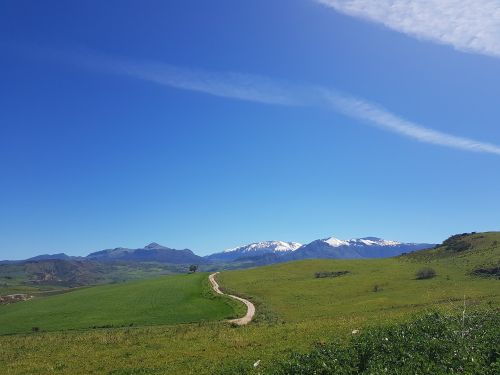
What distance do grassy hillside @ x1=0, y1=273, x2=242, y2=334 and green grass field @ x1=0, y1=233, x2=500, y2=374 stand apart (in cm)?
219

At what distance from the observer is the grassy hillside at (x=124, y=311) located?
2778 inches

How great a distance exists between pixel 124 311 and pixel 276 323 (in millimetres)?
39195

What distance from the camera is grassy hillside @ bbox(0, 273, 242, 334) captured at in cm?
7056

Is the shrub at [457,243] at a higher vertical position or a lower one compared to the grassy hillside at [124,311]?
higher

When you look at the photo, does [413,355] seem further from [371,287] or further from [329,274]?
[329,274]

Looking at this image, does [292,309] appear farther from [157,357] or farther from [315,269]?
[315,269]

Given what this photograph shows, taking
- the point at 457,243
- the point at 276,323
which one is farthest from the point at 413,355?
the point at 457,243

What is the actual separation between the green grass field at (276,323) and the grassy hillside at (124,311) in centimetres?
219

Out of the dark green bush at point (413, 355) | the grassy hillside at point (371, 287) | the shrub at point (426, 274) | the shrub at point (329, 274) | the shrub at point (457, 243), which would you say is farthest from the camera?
the shrub at point (457, 243)

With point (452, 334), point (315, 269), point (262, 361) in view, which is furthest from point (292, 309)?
point (315, 269)

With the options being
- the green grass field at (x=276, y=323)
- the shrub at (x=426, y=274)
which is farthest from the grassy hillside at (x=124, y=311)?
the shrub at (x=426, y=274)

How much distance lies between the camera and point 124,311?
268 ft

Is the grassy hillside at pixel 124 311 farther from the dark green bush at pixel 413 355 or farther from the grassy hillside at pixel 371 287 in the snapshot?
the dark green bush at pixel 413 355

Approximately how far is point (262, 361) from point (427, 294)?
5338 centimetres
